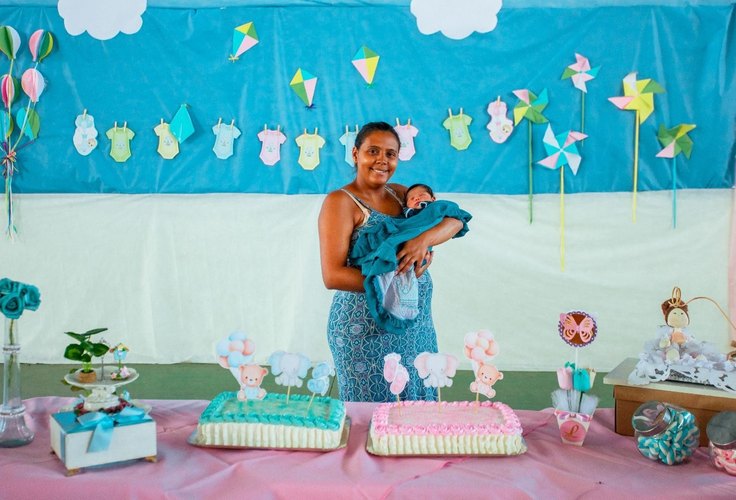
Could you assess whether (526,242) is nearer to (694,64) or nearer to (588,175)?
(588,175)

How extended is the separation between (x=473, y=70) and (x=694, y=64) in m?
1.29

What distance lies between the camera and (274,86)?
160 inches

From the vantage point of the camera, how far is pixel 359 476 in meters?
1.33

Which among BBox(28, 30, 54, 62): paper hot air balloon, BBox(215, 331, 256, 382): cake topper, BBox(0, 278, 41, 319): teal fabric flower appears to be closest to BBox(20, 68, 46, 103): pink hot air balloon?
BBox(28, 30, 54, 62): paper hot air balloon

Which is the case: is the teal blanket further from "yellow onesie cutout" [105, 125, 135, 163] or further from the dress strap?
"yellow onesie cutout" [105, 125, 135, 163]

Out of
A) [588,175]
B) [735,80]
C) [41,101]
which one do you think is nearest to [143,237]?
[41,101]

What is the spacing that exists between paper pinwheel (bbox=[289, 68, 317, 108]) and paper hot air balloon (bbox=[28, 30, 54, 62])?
148 cm

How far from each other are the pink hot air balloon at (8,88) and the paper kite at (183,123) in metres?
0.99

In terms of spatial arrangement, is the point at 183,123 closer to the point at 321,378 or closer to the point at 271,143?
the point at 271,143

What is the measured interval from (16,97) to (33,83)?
15 centimetres

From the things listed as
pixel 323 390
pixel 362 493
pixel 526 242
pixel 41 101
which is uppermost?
pixel 41 101

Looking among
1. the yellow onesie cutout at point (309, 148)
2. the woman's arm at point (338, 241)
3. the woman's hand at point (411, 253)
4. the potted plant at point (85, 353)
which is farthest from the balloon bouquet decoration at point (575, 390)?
the yellow onesie cutout at point (309, 148)

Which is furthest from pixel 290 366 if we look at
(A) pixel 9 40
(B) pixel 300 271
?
(A) pixel 9 40

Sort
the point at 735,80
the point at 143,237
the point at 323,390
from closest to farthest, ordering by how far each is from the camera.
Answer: the point at 323,390, the point at 735,80, the point at 143,237
